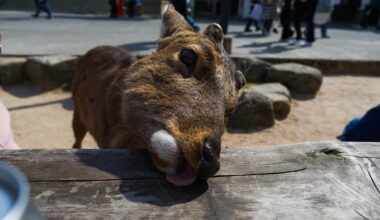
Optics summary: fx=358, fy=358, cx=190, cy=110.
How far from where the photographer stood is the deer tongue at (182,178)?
1413 mm

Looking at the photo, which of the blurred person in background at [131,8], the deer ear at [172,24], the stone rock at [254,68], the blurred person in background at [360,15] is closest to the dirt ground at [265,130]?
the stone rock at [254,68]

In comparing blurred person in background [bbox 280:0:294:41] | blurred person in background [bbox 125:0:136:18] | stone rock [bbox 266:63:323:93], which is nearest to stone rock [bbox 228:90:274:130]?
stone rock [bbox 266:63:323:93]

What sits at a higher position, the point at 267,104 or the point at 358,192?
the point at 358,192

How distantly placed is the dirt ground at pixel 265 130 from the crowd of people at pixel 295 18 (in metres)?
4.38

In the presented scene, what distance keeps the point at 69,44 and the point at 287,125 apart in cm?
759

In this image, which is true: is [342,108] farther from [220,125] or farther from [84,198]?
[84,198]

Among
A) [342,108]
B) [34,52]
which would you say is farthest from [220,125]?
[34,52]

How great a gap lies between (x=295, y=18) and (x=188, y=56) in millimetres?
11873

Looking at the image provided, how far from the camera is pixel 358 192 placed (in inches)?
54.2

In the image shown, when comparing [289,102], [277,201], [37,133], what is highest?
[277,201]

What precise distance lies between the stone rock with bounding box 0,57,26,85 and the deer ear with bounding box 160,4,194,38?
664 cm

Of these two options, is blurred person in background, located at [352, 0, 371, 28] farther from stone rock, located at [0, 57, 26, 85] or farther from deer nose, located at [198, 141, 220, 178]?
deer nose, located at [198, 141, 220, 178]

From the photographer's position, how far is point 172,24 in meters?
2.88

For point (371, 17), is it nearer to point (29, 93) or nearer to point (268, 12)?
point (268, 12)
